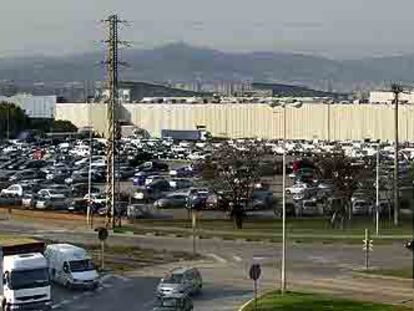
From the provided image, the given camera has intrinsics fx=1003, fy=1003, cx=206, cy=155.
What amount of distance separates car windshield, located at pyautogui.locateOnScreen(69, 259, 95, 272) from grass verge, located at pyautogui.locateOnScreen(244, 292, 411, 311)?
20.6 feet

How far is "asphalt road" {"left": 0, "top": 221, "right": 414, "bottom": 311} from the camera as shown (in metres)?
31.3

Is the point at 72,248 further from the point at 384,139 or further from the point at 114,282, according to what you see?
the point at 384,139

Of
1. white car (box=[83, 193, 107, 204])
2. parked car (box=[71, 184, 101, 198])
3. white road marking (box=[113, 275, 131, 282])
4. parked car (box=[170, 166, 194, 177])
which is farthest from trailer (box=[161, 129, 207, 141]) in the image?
white road marking (box=[113, 275, 131, 282])

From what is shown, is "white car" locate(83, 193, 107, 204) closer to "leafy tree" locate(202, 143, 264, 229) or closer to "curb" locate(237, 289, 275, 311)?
→ "leafy tree" locate(202, 143, 264, 229)

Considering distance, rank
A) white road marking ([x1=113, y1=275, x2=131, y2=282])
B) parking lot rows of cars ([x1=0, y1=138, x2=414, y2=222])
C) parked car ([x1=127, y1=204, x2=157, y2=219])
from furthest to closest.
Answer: parking lot rows of cars ([x1=0, y1=138, x2=414, y2=222]), parked car ([x1=127, y1=204, x2=157, y2=219]), white road marking ([x1=113, y1=275, x2=131, y2=282])

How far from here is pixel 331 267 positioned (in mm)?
38688

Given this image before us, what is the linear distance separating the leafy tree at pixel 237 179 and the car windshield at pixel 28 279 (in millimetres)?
24932

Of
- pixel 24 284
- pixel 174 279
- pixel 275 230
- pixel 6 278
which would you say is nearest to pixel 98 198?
pixel 275 230

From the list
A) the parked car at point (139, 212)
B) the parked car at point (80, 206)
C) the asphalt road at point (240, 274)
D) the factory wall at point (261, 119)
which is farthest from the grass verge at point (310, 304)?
the factory wall at point (261, 119)

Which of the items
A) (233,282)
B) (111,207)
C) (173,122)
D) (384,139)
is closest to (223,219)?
(111,207)

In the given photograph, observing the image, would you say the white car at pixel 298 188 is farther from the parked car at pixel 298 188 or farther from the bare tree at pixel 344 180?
the bare tree at pixel 344 180

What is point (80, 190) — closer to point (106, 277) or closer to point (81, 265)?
point (106, 277)

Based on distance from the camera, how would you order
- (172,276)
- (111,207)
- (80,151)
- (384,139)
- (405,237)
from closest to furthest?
(172,276), (405,237), (111,207), (80,151), (384,139)

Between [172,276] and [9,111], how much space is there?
366 feet
